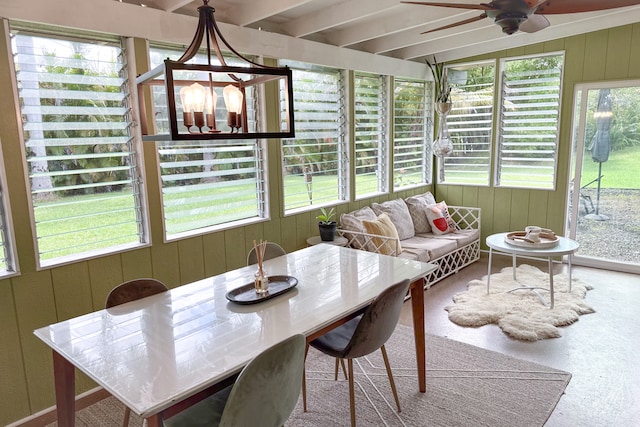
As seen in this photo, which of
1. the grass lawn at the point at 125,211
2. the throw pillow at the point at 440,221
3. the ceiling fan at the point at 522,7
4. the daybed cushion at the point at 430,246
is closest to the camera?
the ceiling fan at the point at 522,7

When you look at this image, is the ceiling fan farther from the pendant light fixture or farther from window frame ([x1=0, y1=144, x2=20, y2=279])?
window frame ([x1=0, y1=144, x2=20, y2=279])

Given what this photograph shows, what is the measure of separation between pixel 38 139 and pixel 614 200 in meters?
5.41

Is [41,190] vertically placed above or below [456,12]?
below

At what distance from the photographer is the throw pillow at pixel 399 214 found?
195 inches

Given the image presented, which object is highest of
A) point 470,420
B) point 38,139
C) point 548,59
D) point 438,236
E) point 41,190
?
point 548,59

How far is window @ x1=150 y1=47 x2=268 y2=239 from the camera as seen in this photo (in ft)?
10.4

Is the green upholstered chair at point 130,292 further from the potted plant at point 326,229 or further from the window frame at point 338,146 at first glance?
the potted plant at point 326,229

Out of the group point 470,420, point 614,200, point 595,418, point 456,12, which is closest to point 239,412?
point 470,420

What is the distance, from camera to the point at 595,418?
246cm

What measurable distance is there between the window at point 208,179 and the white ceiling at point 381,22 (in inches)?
18.4

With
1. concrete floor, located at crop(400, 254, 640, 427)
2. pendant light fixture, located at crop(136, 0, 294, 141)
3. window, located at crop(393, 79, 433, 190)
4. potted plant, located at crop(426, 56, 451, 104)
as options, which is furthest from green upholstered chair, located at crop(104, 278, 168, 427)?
potted plant, located at crop(426, 56, 451, 104)

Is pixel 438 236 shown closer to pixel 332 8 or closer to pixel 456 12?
pixel 456 12

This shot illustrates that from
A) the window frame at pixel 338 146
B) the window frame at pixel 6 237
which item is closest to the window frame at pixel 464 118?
the window frame at pixel 338 146

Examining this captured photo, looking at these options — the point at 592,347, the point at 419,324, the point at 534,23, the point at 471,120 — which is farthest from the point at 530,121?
the point at 419,324
